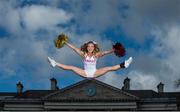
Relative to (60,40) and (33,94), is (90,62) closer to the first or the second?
(60,40)

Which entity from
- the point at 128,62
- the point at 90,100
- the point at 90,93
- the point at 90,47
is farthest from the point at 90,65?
the point at 90,93

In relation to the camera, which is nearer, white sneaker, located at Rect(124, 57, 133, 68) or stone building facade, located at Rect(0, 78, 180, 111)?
white sneaker, located at Rect(124, 57, 133, 68)

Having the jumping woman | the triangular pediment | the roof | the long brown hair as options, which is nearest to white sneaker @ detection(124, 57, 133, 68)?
the jumping woman

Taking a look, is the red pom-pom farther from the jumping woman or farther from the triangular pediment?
the triangular pediment

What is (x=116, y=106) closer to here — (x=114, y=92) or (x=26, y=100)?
(x=114, y=92)

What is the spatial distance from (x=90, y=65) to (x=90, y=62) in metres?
0.10

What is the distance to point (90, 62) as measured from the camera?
17.6 metres

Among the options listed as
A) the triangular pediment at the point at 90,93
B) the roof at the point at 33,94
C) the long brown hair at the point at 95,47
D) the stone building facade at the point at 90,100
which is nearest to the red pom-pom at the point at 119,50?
the long brown hair at the point at 95,47

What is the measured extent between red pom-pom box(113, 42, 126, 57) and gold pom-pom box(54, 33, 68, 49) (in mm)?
1542

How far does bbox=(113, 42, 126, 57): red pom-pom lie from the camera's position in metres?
17.2

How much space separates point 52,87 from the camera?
286 ft

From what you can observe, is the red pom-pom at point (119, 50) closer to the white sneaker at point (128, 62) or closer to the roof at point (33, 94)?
the white sneaker at point (128, 62)

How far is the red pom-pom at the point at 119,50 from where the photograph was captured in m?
17.2

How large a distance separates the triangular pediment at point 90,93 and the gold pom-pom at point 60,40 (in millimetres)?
56979
